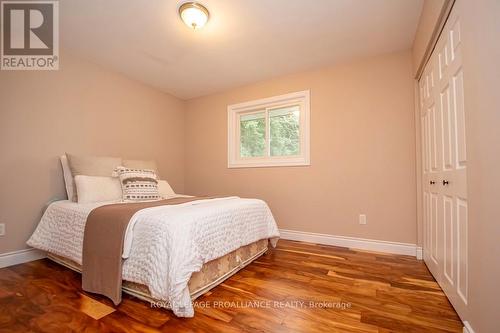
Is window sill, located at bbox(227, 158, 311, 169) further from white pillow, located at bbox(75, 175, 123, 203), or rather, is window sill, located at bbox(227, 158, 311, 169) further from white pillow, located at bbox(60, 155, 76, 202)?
white pillow, located at bbox(60, 155, 76, 202)

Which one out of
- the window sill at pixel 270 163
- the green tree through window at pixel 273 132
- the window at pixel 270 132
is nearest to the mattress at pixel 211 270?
the window sill at pixel 270 163

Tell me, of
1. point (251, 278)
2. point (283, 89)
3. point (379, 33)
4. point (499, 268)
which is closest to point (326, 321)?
point (251, 278)

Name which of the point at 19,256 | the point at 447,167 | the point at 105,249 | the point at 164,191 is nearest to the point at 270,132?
the point at 164,191

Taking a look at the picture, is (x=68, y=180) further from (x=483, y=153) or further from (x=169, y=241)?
(x=483, y=153)

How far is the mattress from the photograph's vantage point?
5.19ft

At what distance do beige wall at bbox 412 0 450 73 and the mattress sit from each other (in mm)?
2313

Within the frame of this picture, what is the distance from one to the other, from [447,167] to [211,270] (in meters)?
1.83

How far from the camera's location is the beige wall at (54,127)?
88.0 inches

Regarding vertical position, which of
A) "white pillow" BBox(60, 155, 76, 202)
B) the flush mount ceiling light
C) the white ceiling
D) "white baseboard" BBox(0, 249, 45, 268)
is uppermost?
the white ceiling

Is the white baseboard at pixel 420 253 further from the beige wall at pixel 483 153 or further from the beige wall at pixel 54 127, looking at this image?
the beige wall at pixel 54 127

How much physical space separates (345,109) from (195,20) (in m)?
1.95

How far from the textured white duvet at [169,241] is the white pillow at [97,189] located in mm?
165

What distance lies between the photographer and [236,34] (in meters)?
2.32

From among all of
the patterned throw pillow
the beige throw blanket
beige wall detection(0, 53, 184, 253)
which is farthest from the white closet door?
beige wall detection(0, 53, 184, 253)
